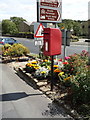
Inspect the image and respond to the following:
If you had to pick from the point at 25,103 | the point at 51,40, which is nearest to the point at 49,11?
the point at 51,40

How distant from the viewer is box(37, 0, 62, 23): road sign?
16.5 ft

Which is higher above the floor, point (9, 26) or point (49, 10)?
Answer: point (9, 26)

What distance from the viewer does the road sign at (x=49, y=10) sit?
5.04 metres

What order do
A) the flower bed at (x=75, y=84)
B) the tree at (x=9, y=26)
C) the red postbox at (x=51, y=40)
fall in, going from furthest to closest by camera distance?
the tree at (x=9, y=26), the red postbox at (x=51, y=40), the flower bed at (x=75, y=84)

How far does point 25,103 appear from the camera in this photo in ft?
15.6

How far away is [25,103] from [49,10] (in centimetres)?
303

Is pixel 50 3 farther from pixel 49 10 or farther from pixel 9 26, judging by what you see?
pixel 9 26

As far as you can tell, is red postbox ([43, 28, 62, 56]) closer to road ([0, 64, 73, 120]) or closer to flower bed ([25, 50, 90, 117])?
flower bed ([25, 50, 90, 117])

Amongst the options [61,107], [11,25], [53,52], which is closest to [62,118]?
[61,107]

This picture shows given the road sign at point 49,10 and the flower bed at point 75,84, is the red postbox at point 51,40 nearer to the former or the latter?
the road sign at point 49,10

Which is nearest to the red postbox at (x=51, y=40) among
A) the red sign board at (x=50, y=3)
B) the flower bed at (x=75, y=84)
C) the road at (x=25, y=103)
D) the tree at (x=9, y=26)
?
the red sign board at (x=50, y=3)

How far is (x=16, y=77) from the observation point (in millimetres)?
7465

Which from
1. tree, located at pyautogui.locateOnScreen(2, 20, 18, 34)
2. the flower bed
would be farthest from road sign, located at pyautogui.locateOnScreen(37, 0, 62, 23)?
tree, located at pyautogui.locateOnScreen(2, 20, 18, 34)

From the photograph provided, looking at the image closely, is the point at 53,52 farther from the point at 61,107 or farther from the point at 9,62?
the point at 9,62
